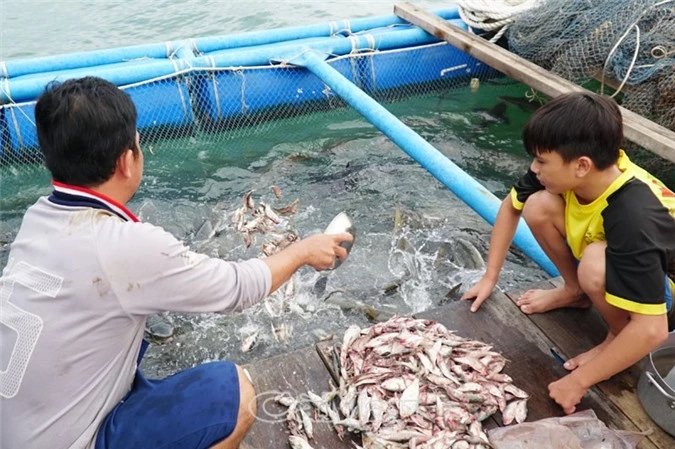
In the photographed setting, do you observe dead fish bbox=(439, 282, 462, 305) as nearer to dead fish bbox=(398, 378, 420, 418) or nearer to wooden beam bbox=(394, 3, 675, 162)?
dead fish bbox=(398, 378, 420, 418)

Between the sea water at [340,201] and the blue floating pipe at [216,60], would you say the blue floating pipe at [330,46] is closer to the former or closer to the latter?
the blue floating pipe at [216,60]

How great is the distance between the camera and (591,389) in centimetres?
315

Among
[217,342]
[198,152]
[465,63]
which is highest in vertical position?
[465,63]

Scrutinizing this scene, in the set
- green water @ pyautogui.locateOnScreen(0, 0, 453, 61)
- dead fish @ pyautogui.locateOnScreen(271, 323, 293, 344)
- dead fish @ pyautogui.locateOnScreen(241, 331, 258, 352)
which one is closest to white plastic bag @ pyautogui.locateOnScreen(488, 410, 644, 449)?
dead fish @ pyautogui.locateOnScreen(271, 323, 293, 344)

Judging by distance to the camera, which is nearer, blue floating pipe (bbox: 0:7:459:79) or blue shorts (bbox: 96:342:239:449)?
blue shorts (bbox: 96:342:239:449)

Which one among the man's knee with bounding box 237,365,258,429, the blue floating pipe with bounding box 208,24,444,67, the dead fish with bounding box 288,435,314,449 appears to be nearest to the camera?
the man's knee with bounding box 237,365,258,429

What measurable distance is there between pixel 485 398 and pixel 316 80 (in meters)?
6.06

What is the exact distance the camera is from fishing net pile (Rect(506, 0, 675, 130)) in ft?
20.8

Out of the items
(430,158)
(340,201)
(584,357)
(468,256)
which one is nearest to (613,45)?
(430,158)

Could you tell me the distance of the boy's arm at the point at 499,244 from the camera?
364cm

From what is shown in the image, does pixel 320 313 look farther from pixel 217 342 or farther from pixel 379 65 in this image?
pixel 379 65

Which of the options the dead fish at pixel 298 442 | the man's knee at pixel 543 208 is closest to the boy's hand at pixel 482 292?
the man's knee at pixel 543 208

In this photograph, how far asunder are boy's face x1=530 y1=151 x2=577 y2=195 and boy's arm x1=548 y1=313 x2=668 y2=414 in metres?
0.74

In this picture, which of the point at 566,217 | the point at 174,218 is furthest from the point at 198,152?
the point at 566,217
